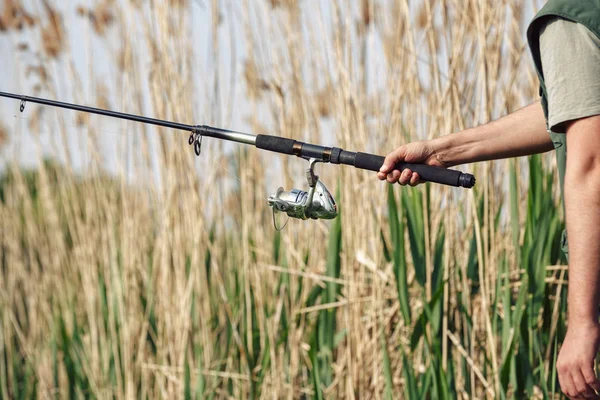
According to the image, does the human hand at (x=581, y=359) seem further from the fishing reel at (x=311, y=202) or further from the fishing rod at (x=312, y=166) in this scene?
the fishing reel at (x=311, y=202)

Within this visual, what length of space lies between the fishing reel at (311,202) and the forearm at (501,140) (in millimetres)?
257

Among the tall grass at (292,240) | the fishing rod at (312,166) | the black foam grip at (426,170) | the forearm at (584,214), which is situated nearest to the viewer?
the forearm at (584,214)

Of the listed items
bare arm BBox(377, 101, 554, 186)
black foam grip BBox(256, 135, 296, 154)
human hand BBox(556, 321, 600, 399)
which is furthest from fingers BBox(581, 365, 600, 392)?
black foam grip BBox(256, 135, 296, 154)

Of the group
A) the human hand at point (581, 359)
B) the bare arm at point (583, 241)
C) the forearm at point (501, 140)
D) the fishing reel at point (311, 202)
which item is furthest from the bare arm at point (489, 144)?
the human hand at point (581, 359)

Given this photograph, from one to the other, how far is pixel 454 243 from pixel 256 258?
86cm

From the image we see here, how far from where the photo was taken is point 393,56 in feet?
8.58

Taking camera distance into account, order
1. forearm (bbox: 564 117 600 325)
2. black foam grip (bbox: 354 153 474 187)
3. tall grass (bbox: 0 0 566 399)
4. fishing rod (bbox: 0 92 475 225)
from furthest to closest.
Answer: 1. tall grass (bbox: 0 0 566 399)
2. fishing rod (bbox: 0 92 475 225)
3. black foam grip (bbox: 354 153 474 187)
4. forearm (bbox: 564 117 600 325)

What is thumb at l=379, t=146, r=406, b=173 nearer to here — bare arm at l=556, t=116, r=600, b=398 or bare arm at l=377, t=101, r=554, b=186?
bare arm at l=377, t=101, r=554, b=186

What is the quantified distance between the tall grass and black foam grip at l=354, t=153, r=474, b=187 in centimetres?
80

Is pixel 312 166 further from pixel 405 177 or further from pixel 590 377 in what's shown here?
pixel 590 377

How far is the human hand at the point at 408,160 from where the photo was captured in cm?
161

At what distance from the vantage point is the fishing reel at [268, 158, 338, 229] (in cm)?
164

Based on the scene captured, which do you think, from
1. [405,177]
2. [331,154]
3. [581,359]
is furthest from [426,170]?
[581,359]

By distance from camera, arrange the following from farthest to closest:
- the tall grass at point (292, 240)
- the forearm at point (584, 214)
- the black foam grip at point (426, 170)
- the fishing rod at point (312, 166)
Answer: the tall grass at point (292, 240), the fishing rod at point (312, 166), the black foam grip at point (426, 170), the forearm at point (584, 214)
